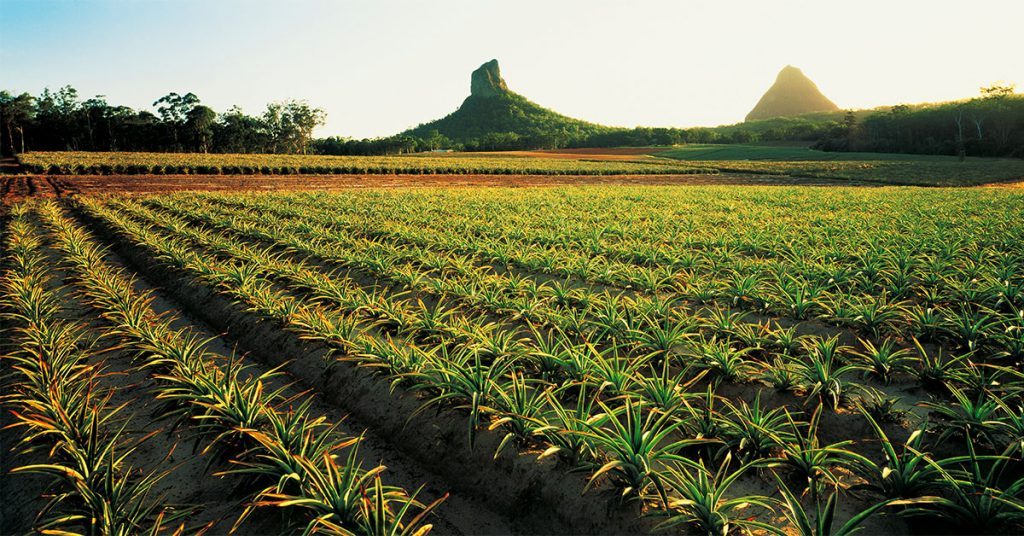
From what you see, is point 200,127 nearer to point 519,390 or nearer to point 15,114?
point 15,114

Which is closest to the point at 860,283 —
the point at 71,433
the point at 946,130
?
the point at 71,433

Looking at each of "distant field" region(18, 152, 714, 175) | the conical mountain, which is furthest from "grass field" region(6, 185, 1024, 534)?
the conical mountain

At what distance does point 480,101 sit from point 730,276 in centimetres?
16026

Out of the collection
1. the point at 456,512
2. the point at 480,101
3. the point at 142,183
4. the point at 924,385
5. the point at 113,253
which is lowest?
the point at 456,512

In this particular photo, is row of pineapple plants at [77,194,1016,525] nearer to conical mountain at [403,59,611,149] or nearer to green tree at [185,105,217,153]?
green tree at [185,105,217,153]

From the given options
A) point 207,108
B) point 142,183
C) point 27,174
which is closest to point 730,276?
point 142,183

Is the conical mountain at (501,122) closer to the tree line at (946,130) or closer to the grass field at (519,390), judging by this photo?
the tree line at (946,130)

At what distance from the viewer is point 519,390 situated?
4.14m

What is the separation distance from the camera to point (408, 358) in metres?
5.11

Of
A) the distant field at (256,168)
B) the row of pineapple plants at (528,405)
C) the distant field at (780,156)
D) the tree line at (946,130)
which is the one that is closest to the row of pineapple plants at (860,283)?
the row of pineapple plants at (528,405)

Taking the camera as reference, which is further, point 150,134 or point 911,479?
point 150,134

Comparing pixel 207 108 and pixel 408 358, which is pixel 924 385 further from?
pixel 207 108

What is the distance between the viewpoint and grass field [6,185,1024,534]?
129 inches

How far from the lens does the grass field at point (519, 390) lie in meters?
3.29
